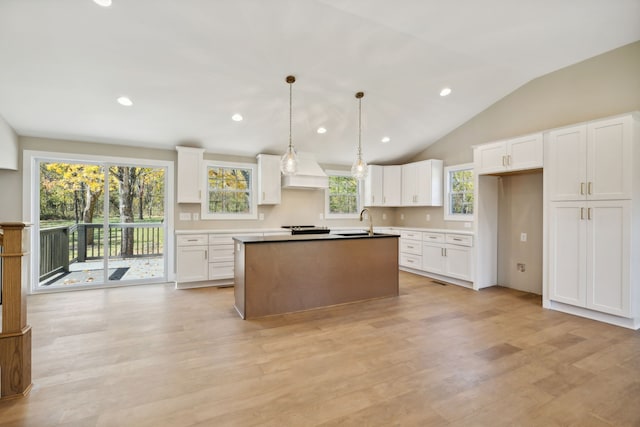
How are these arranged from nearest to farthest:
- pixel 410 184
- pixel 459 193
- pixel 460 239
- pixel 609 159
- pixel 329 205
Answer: pixel 609 159 → pixel 460 239 → pixel 459 193 → pixel 410 184 → pixel 329 205

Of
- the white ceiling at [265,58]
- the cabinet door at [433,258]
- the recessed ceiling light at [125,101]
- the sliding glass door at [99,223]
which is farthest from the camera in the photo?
the cabinet door at [433,258]

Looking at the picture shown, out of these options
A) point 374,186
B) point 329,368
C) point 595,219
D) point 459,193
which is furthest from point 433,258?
point 329,368

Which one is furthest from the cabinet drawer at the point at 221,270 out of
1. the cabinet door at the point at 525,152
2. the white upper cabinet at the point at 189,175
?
the cabinet door at the point at 525,152

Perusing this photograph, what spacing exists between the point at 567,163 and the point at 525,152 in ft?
1.82

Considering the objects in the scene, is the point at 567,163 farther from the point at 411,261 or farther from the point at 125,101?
the point at 125,101

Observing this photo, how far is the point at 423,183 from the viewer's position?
19.9 ft

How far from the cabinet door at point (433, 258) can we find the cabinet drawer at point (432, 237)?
0.30 ft

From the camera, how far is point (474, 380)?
86.3 inches

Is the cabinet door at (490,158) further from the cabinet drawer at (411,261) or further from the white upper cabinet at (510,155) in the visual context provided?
the cabinet drawer at (411,261)

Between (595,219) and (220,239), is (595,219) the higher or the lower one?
the higher one

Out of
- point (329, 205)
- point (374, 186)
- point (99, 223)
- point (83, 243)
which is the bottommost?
point (83, 243)

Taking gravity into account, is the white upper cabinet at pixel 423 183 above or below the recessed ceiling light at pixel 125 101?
below

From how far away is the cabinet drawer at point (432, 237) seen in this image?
17.5 ft

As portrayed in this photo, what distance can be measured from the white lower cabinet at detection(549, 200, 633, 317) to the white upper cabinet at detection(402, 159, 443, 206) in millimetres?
2279
